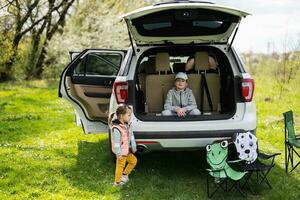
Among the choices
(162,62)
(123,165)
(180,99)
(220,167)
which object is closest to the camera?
(220,167)

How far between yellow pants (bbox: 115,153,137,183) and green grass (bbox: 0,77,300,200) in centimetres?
15

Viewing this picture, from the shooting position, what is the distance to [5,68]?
24891 mm

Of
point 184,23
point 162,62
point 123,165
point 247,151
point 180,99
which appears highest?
point 184,23

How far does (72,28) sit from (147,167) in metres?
22.1

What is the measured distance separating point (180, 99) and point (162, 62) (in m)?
0.61

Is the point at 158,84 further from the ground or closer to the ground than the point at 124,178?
further from the ground

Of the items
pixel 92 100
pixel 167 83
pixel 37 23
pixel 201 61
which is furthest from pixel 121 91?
pixel 37 23

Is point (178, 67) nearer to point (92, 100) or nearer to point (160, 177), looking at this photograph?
point (92, 100)

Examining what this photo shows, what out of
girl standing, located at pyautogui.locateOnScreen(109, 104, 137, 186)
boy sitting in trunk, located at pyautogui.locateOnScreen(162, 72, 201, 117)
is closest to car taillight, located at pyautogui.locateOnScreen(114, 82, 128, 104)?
girl standing, located at pyautogui.locateOnScreen(109, 104, 137, 186)

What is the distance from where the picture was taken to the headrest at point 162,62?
23.3 feet

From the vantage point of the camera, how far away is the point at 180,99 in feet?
22.8

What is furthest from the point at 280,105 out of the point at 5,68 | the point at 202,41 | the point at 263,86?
the point at 5,68

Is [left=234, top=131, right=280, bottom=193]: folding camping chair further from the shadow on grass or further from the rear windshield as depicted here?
the rear windshield

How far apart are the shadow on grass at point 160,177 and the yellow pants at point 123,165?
0.46ft
